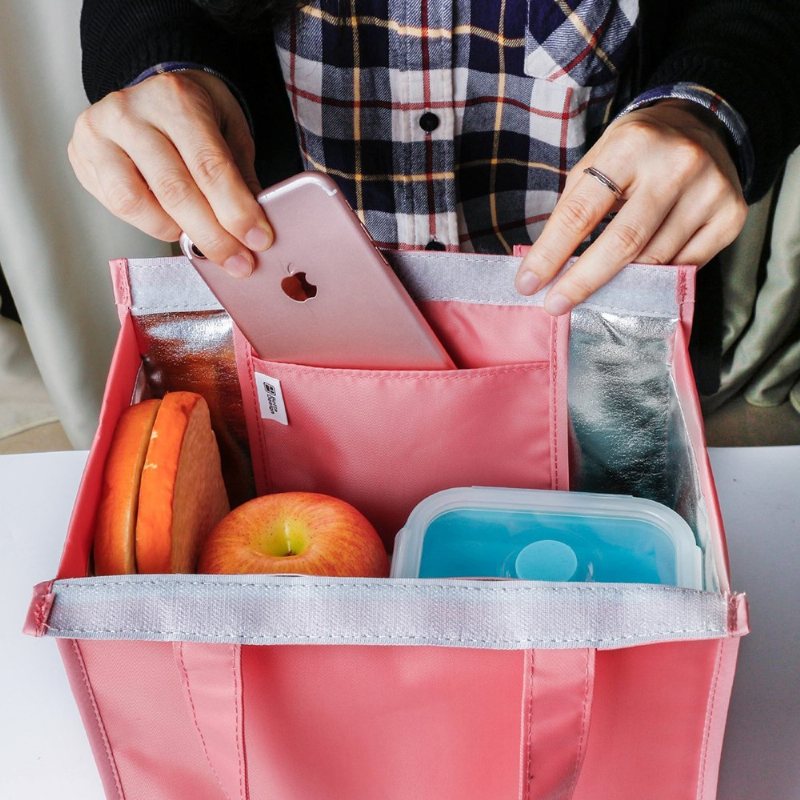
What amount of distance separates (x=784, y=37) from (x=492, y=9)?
26 centimetres

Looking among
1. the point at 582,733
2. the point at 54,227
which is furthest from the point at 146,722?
the point at 54,227

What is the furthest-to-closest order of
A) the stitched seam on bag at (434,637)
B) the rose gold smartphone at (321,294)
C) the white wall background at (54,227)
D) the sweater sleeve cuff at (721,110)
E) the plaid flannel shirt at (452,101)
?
the white wall background at (54,227) → the plaid flannel shirt at (452,101) → the sweater sleeve cuff at (721,110) → the rose gold smartphone at (321,294) → the stitched seam on bag at (434,637)

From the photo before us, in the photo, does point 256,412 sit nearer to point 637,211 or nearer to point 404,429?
point 404,429

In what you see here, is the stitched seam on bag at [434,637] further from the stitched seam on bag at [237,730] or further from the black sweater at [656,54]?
the black sweater at [656,54]

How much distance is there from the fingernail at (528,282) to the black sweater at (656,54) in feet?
0.82

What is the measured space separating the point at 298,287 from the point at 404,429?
135 millimetres

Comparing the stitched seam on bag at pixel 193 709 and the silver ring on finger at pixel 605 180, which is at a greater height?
the silver ring on finger at pixel 605 180

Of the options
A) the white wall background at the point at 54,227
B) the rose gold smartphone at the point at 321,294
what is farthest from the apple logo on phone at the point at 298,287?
the white wall background at the point at 54,227

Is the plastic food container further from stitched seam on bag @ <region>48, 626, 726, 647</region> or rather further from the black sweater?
the black sweater

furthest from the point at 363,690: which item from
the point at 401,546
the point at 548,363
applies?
the point at 548,363

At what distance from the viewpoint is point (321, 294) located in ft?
1.84

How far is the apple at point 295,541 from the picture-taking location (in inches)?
20.9

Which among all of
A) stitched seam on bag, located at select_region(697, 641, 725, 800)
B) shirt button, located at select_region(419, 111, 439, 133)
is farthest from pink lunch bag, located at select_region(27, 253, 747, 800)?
shirt button, located at select_region(419, 111, 439, 133)

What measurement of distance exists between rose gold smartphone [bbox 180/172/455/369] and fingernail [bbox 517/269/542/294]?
2.8 inches
